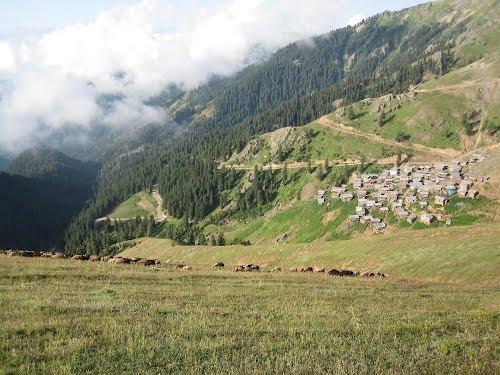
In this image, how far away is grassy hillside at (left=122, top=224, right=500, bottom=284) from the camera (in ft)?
180

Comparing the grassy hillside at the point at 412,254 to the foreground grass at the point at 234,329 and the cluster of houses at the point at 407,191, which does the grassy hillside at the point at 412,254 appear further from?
the cluster of houses at the point at 407,191

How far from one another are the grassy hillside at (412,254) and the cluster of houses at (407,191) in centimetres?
4780

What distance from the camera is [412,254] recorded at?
6712 cm

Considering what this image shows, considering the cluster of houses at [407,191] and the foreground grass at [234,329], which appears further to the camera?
the cluster of houses at [407,191]

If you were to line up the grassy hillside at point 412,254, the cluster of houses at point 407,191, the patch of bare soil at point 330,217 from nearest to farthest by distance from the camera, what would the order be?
the grassy hillside at point 412,254, the cluster of houses at point 407,191, the patch of bare soil at point 330,217

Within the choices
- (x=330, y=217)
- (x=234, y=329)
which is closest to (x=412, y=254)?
(x=234, y=329)

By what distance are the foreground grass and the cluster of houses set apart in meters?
101

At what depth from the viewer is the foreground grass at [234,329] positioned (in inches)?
658

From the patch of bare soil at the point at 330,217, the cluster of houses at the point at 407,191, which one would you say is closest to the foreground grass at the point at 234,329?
the cluster of houses at the point at 407,191

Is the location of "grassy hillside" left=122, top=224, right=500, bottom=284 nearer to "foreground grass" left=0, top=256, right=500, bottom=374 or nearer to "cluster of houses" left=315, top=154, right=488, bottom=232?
"foreground grass" left=0, top=256, right=500, bottom=374

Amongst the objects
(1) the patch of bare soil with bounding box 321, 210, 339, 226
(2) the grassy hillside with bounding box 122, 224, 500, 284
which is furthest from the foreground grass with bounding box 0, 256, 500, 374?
(1) the patch of bare soil with bounding box 321, 210, 339, 226

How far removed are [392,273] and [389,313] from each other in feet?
124

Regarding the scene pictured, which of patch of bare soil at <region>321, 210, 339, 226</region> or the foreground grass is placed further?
patch of bare soil at <region>321, 210, 339, 226</region>

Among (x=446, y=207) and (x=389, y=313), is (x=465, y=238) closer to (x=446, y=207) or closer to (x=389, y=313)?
(x=389, y=313)
